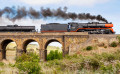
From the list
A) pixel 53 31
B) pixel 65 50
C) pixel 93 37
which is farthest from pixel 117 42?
pixel 53 31

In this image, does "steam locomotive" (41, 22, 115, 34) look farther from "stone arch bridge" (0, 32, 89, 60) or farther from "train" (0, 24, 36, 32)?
"train" (0, 24, 36, 32)

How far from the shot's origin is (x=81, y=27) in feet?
110

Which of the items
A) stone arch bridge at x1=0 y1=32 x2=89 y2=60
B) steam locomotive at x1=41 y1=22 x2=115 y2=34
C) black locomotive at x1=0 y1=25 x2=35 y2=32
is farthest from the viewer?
black locomotive at x1=0 y1=25 x2=35 y2=32

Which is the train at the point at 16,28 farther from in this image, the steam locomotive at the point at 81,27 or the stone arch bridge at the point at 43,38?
the steam locomotive at the point at 81,27

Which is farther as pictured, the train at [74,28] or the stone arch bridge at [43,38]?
the train at [74,28]

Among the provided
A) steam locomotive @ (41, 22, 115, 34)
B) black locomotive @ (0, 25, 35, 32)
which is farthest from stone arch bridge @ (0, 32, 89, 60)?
steam locomotive @ (41, 22, 115, 34)

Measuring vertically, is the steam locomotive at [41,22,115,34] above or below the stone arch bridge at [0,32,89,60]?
above

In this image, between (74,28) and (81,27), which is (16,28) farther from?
(81,27)

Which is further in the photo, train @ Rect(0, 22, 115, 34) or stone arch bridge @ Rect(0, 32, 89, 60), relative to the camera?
train @ Rect(0, 22, 115, 34)

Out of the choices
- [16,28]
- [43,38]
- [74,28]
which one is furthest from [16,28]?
[74,28]

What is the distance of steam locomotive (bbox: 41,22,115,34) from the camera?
32.8m

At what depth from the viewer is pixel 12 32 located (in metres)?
35.6

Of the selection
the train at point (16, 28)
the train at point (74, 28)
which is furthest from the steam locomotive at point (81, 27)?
the train at point (16, 28)

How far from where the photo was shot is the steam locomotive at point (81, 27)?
3275 centimetres
